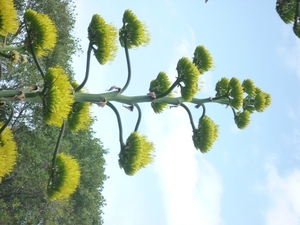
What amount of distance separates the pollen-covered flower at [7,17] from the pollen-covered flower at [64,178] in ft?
5.51

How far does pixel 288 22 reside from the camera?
7695mm

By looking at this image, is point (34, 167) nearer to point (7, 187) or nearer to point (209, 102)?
point (7, 187)

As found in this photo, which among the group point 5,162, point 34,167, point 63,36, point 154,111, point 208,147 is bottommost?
point 5,162

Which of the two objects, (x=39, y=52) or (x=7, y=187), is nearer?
(x=39, y=52)

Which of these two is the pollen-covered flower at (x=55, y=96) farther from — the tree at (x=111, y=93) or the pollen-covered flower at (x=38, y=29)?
the pollen-covered flower at (x=38, y=29)

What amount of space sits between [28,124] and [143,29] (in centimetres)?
1914

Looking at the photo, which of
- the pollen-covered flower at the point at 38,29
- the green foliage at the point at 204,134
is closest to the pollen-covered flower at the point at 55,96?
the pollen-covered flower at the point at 38,29

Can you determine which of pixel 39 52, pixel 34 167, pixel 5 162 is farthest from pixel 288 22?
pixel 34 167

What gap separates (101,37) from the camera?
17.8ft

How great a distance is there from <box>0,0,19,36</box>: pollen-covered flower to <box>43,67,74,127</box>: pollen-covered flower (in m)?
0.66

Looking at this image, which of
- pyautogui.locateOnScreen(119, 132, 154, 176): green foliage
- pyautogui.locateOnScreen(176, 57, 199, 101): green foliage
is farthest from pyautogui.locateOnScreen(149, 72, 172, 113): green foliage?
pyautogui.locateOnScreen(119, 132, 154, 176): green foliage

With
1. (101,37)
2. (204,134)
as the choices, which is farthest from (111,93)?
(204,134)

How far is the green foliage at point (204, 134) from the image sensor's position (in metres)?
6.82

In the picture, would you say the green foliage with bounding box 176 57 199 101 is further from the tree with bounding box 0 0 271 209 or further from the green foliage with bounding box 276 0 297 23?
the green foliage with bounding box 276 0 297 23
